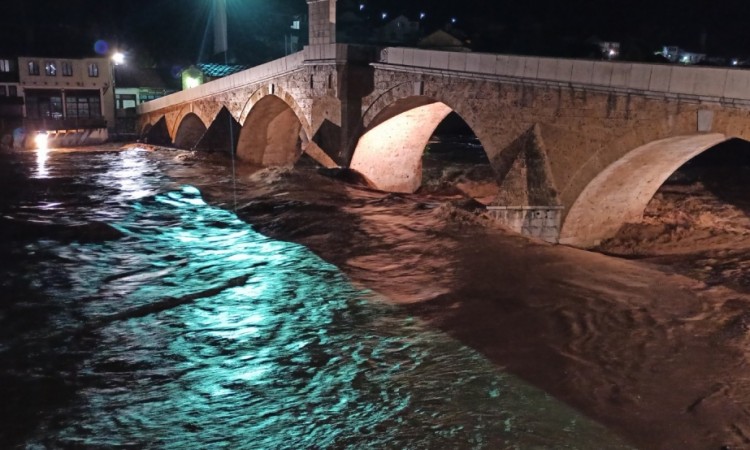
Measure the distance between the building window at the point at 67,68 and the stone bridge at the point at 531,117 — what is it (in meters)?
20.4

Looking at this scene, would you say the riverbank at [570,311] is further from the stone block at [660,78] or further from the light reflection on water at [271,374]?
the stone block at [660,78]

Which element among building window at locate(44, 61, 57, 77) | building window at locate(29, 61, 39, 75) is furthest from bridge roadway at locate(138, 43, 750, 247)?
building window at locate(29, 61, 39, 75)

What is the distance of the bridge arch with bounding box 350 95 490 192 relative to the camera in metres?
16.4

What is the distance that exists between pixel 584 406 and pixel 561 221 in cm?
629

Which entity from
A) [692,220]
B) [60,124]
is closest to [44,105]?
[60,124]

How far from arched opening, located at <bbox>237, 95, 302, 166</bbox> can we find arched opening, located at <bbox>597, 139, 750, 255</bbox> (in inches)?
502

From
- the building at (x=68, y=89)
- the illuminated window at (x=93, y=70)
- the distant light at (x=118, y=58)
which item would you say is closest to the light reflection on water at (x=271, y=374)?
the building at (x=68, y=89)

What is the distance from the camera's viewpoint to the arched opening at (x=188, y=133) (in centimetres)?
2930

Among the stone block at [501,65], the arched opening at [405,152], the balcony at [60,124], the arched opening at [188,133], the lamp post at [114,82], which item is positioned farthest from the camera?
the lamp post at [114,82]

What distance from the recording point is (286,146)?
976 inches

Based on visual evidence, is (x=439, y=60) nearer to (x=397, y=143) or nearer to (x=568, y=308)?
(x=397, y=143)

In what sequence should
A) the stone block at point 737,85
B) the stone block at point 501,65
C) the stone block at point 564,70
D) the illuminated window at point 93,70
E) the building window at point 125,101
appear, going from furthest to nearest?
the building window at point 125,101, the illuminated window at point 93,70, the stone block at point 501,65, the stone block at point 564,70, the stone block at point 737,85

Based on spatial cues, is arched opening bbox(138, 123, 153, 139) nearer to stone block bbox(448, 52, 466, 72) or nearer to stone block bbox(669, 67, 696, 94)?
stone block bbox(448, 52, 466, 72)

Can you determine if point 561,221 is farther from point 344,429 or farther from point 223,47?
point 223,47
